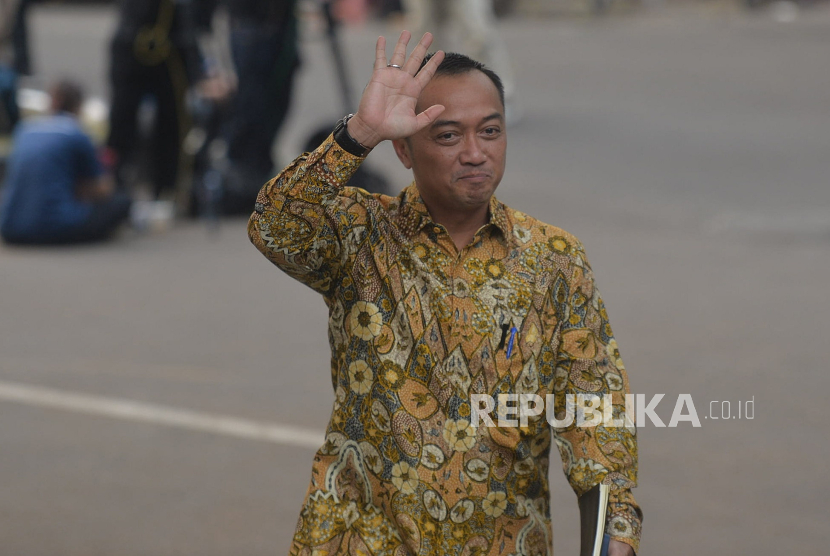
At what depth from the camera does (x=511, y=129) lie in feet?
44.1

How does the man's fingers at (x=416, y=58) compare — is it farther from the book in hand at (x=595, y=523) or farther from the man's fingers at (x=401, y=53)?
the book in hand at (x=595, y=523)

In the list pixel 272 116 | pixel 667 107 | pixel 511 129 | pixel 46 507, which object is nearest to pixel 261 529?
pixel 46 507

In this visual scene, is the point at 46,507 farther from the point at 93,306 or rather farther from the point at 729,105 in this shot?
the point at 729,105

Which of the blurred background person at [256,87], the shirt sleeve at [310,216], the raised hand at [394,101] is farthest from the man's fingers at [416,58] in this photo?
the blurred background person at [256,87]

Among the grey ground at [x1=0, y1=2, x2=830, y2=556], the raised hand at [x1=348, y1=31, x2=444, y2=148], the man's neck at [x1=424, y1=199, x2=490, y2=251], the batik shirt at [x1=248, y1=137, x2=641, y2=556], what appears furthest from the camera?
the grey ground at [x1=0, y1=2, x2=830, y2=556]

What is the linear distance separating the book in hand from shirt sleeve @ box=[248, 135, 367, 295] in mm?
696

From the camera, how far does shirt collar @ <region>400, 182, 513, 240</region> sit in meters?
2.64

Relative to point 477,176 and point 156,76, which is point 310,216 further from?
point 156,76

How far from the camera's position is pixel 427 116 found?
2.47m

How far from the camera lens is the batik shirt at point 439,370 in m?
2.54

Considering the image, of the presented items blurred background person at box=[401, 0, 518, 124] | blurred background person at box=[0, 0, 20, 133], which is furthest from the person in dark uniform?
blurred background person at box=[401, 0, 518, 124]

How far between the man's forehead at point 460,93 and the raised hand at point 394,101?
7 centimetres

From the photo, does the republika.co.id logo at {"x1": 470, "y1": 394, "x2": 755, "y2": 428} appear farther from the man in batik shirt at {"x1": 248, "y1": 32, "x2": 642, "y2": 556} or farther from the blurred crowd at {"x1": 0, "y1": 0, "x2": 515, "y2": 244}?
the blurred crowd at {"x1": 0, "y1": 0, "x2": 515, "y2": 244}

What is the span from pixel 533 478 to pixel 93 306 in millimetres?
5470
